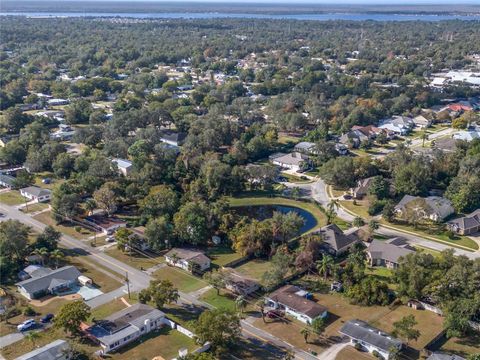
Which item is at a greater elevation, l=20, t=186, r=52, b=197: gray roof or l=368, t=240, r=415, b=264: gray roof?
l=20, t=186, r=52, b=197: gray roof

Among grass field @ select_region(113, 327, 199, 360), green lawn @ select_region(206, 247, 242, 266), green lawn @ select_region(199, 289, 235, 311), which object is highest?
green lawn @ select_region(206, 247, 242, 266)

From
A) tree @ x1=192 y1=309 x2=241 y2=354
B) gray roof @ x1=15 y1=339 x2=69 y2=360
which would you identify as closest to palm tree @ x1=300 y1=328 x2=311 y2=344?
tree @ x1=192 y1=309 x2=241 y2=354

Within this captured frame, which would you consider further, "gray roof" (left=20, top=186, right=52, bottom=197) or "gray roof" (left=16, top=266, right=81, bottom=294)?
"gray roof" (left=20, top=186, right=52, bottom=197)

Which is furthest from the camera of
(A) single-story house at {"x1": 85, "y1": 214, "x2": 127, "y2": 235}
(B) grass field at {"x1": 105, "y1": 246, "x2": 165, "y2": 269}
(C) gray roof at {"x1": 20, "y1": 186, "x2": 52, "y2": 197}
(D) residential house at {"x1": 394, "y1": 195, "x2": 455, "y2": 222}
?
(C) gray roof at {"x1": 20, "y1": 186, "x2": 52, "y2": 197}

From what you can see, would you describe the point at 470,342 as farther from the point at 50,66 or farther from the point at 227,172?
the point at 50,66

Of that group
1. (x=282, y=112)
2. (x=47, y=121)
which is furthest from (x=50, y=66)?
(x=282, y=112)

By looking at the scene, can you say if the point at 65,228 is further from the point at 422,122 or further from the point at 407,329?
the point at 422,122

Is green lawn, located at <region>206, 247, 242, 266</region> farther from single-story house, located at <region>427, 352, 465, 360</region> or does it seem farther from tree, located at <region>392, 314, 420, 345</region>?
single-story house, located at <region>427, 352, 465, 360</region>

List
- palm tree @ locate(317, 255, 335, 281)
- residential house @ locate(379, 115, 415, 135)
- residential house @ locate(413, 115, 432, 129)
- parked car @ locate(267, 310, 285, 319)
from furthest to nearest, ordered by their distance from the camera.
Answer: residential house @ locate(413, 115, 432, 129) < residential house @ locate(379, 115, 415, 135) < palm tree @ locate(317, 255, 335, 281) < parked car @ locate(267, 310, 285, 319)
